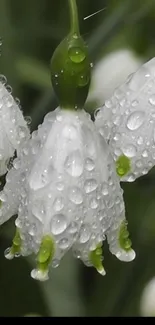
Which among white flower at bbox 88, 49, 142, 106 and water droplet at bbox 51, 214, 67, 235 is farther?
white flower at bbox 88, 49, 142, 106

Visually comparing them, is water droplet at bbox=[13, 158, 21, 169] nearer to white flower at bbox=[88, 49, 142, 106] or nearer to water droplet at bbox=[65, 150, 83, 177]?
water droplet at bbox=[65, 150, 83, 177]

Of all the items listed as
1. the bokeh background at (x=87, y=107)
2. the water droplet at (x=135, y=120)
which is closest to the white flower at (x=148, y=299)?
the bokeh background at (x=87, y=107)

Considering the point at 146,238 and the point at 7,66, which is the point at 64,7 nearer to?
the point at 7,66

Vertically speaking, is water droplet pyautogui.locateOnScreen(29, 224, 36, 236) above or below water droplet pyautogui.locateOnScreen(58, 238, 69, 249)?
above

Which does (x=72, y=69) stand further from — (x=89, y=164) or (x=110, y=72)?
(x=110, y=72)

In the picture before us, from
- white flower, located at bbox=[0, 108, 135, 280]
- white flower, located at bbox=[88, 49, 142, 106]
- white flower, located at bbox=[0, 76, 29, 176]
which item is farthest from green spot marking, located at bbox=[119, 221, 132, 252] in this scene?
white flower, located at bbox=[88, 49, 142, 106]

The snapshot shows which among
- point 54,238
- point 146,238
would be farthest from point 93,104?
point 54,238

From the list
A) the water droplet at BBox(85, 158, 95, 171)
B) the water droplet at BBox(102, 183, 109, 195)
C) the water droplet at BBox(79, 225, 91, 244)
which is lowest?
the water droplet at BBox(79, 225, 91, 244)

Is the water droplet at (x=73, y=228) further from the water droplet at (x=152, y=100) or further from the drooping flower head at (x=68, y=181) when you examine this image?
the water droplet at (x=152, y=100)
